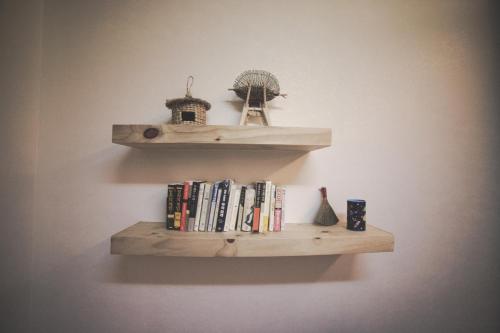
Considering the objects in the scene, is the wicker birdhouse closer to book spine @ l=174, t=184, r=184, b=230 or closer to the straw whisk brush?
book spine @ l=174, t=184, r=184, b=230

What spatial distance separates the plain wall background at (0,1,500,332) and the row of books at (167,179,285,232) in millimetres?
179

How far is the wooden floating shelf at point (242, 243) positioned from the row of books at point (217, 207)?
0.04 meters

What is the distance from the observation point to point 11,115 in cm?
103

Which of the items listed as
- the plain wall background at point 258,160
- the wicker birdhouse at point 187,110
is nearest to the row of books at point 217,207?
the plain wall background at point 258,160

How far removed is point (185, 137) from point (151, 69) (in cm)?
57

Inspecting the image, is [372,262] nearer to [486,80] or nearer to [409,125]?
[409,125]

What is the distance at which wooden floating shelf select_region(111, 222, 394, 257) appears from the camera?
0.88 meters

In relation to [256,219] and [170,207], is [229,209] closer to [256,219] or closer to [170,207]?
[256,219]

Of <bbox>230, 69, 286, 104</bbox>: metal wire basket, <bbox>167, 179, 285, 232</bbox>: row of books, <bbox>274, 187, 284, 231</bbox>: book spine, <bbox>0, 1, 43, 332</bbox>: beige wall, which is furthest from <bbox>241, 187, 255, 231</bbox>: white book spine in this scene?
<bbox>0, 1, 43, 332</bbox>: beige wall

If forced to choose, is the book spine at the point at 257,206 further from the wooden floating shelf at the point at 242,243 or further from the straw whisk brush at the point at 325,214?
the straw whisk brush at the point at 325,214

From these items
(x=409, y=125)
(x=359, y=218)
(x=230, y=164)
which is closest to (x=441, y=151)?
(x=409, y=125)

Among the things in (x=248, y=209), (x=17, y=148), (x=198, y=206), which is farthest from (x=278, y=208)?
(x=17, y=148)

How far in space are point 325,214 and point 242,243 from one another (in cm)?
51

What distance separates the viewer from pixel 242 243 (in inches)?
34.9
